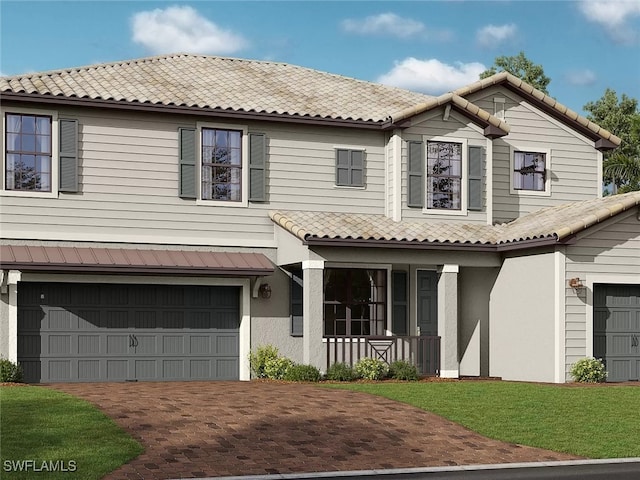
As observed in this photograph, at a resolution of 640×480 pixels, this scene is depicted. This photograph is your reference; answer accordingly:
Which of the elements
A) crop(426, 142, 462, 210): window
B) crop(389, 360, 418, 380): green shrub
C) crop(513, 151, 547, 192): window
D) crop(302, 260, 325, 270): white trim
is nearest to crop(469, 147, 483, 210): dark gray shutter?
crop(426, 142, 462, 210): window

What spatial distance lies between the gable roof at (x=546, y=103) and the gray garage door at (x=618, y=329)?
5481 mm

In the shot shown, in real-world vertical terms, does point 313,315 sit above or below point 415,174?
below

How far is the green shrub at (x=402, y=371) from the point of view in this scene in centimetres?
2205

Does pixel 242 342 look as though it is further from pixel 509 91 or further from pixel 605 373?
pixel 509 91

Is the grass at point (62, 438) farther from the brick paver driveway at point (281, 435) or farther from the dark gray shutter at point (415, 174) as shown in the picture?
the dark gray shutter at point (415, 174)

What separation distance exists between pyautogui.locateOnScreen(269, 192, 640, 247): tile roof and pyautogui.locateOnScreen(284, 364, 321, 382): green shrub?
270 centimetres

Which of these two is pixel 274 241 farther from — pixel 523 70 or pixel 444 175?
pixel 523 70

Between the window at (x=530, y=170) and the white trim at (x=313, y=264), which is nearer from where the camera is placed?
the white trim at (x=313, y=264)

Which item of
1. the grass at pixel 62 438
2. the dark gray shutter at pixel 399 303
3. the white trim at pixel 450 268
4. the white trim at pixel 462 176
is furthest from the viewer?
the white trim at pixel 462 176

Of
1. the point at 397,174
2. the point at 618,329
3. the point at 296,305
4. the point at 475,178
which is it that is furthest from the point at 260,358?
the point at 618,329

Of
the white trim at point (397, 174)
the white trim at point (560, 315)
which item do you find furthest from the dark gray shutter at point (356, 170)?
the white trim at point (560, 315)

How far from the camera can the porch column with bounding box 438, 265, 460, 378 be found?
2300 cm

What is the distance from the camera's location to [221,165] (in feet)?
75.6

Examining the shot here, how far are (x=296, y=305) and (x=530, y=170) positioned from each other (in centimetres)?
775
